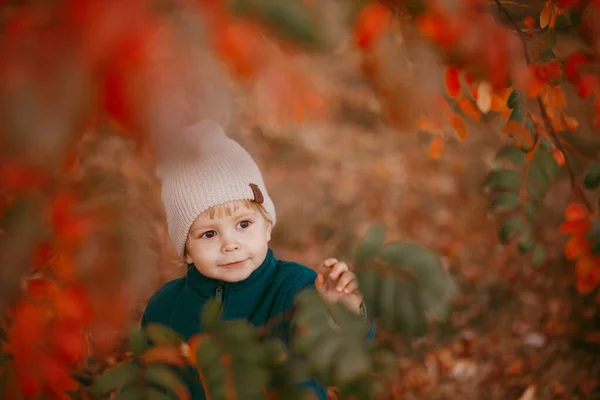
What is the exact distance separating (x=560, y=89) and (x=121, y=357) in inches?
78.8

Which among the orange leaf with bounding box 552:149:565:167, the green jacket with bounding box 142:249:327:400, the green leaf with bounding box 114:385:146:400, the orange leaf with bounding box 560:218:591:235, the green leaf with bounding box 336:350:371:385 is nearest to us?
the green leaf with bounding box 336:350:371:385

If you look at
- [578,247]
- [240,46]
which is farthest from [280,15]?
[578,247]

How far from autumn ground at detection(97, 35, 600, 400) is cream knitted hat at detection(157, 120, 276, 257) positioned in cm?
99

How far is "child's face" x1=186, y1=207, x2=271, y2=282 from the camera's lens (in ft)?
4.08

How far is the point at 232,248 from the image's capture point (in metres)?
1.23

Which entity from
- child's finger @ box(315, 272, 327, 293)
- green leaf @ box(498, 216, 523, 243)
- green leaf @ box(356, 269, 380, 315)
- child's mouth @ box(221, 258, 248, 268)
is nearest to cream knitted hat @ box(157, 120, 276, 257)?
child's mouth @ box(221, 258, 248, 268)

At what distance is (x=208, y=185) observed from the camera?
4.06ft

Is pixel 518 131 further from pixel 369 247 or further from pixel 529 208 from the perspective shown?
pixel 369 247

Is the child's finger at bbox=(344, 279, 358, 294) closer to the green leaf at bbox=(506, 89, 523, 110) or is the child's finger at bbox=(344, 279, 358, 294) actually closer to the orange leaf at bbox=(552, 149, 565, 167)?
the green leaf at bbox=(506, 89, 523, 110)

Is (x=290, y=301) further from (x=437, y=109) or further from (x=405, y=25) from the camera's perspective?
(x=405, y=25)

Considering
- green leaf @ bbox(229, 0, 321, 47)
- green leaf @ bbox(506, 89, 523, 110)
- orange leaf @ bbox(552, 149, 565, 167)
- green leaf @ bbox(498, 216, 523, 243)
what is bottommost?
green leaf @ bbox(498, 216, 523, 243)

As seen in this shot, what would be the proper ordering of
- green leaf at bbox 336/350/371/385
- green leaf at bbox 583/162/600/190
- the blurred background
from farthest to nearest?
1. green leaf at bbox 583/162/600/190
2. green leaf at bbox 336/350/371/385
3. the blurred background

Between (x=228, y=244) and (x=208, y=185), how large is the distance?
0.14 m

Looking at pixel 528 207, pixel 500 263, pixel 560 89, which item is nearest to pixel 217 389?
pixel 528 207
